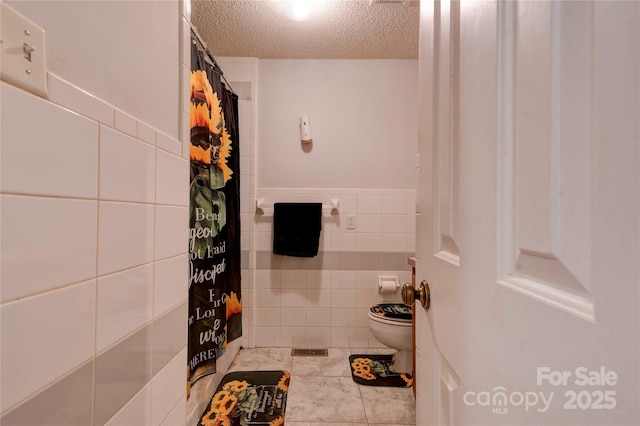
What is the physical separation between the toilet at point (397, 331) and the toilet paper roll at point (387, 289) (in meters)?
0.21

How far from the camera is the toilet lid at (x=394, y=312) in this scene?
1.78 m

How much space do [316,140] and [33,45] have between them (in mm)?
2003

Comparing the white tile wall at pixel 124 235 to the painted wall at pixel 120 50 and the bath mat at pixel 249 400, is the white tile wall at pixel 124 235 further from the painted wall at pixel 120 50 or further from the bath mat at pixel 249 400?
the bath mat at pixel 249 400

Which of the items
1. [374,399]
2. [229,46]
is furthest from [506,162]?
[229,46]

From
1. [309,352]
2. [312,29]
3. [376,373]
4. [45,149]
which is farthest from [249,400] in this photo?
[312,29]

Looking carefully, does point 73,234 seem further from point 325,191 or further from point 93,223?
point 325,191

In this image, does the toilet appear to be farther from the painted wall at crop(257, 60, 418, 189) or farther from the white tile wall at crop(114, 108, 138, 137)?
the white tile wall at crop(114, 108, 138, 137)

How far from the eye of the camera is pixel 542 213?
0.99ft

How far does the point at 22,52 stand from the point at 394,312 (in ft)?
6.56

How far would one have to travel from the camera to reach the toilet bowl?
1.72 meters

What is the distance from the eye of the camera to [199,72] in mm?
1341

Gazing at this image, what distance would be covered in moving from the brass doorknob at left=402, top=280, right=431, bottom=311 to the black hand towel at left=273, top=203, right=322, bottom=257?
1494 millimetres

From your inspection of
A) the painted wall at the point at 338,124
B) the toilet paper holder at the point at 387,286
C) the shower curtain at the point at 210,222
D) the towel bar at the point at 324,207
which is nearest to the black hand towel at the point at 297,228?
the towel bar at the point at 324,207

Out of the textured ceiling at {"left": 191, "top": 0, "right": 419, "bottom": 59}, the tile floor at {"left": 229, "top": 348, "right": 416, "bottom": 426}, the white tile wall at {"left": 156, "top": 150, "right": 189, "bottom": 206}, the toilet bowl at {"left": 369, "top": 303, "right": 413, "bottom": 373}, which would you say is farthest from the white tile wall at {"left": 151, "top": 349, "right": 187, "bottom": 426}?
the textured ceiling at {"left": 191, "top": 0, "right": 419, "bottom": 59}
